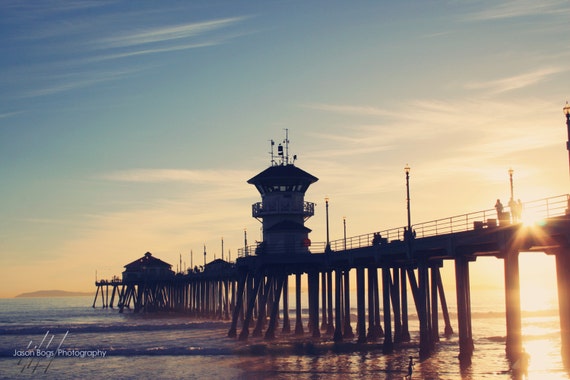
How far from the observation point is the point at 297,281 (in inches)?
2483

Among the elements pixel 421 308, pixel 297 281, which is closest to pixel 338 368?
pixel 421 308

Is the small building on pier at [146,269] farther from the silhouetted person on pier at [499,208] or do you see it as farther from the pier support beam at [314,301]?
the silhouetted person on pier at [499,208]

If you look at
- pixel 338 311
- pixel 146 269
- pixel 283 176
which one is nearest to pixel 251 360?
pixel 338 311

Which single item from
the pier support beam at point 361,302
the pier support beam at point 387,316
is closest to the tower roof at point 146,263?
the pier support beam at point 361,302

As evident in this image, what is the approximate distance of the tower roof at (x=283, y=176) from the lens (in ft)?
190

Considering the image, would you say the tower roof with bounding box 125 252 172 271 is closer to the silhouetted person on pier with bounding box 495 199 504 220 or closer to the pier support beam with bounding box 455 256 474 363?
the pier support beam with bounding box 455 256 474 363

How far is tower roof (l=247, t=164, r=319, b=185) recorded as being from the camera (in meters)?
58.0

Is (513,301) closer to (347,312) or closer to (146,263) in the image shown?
(347,312)

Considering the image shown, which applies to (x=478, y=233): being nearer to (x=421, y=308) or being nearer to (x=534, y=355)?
(x=421, y=308)

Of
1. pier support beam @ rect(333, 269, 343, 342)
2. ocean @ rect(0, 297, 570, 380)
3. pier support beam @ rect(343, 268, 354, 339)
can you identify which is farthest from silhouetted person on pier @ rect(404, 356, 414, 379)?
pier support beam @ rect(343, 268, 354, 339)

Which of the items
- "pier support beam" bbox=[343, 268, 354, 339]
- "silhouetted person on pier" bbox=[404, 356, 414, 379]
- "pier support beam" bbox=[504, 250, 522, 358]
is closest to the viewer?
"pier support beam" bbox=[504, 250, 522, 358]

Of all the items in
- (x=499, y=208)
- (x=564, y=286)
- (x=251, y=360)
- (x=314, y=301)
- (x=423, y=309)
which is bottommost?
(x=251, y=360)

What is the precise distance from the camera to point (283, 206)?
57781 mm

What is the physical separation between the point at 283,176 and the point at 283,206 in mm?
2408
